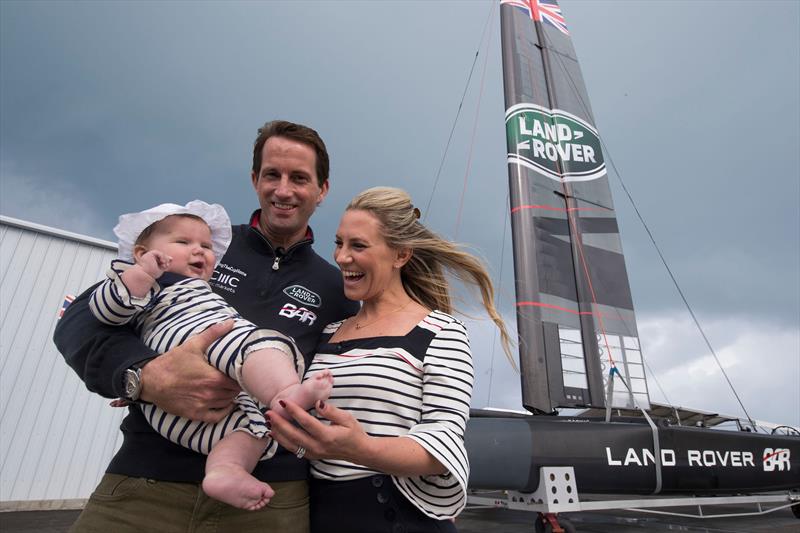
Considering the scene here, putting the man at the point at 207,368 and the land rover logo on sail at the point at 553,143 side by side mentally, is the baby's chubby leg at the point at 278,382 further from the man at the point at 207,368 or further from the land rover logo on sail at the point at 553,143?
the land rover logo on sail at the point at 553,143

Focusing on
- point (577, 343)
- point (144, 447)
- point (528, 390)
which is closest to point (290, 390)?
point (144, 447)

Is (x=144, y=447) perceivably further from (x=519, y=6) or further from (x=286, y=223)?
(x=519, y=6)

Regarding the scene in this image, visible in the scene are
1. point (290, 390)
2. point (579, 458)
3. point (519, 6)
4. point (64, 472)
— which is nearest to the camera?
point (290, 390)

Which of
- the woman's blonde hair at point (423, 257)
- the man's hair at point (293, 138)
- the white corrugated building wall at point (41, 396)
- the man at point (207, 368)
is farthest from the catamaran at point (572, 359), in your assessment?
the white corrugated building wall at point (41, 396)

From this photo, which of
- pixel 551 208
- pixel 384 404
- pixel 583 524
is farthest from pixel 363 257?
pixel 583 524

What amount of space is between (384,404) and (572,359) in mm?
5514

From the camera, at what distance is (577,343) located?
256 inches

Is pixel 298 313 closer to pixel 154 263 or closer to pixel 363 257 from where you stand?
pixel 363 257

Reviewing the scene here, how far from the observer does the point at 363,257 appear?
65.7 inches

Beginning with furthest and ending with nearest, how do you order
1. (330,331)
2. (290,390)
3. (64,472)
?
(64,472) → (330,331) → (290,390)

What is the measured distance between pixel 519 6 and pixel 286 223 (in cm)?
924

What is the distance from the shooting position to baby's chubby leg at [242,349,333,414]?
1.06 m

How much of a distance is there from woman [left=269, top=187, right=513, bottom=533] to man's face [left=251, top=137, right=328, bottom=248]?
0.62ft

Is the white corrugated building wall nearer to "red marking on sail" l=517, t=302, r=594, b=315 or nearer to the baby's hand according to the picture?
"red marking on sail" l=517, t=302, r=594, b=315
